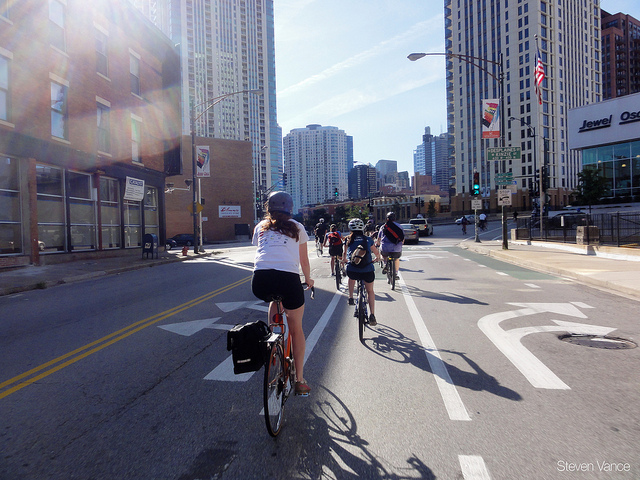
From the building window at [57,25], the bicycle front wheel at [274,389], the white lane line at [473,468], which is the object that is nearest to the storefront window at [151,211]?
the building window at [57,25]

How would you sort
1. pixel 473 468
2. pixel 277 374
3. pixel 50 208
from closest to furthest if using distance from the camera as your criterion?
pixel 473 468, pixel 277 374, pixel 50 208

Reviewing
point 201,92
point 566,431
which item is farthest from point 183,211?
point 201,92

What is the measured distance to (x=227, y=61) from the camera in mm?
136250

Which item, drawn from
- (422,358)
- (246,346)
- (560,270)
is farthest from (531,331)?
(560,270)

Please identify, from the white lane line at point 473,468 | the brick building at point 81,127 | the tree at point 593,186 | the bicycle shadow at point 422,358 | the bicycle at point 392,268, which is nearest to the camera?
the white lane line at point 473,468

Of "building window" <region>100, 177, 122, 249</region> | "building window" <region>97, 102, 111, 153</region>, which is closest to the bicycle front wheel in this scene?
"building window" <region>100, 177, 122, 249</region>

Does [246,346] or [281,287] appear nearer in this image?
[246,346]

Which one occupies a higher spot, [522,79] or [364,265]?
[522,79]

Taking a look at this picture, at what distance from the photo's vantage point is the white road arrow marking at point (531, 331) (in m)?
4.78

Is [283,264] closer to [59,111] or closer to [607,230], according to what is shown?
[59,111]

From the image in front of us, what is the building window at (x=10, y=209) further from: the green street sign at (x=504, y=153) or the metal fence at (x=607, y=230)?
the metal fence at (x=607, y=230)

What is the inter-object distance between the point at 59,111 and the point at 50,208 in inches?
170

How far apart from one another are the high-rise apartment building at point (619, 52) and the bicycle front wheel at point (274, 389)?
15761cm

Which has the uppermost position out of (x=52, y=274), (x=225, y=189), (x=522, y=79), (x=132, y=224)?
(x=522, y=79)
